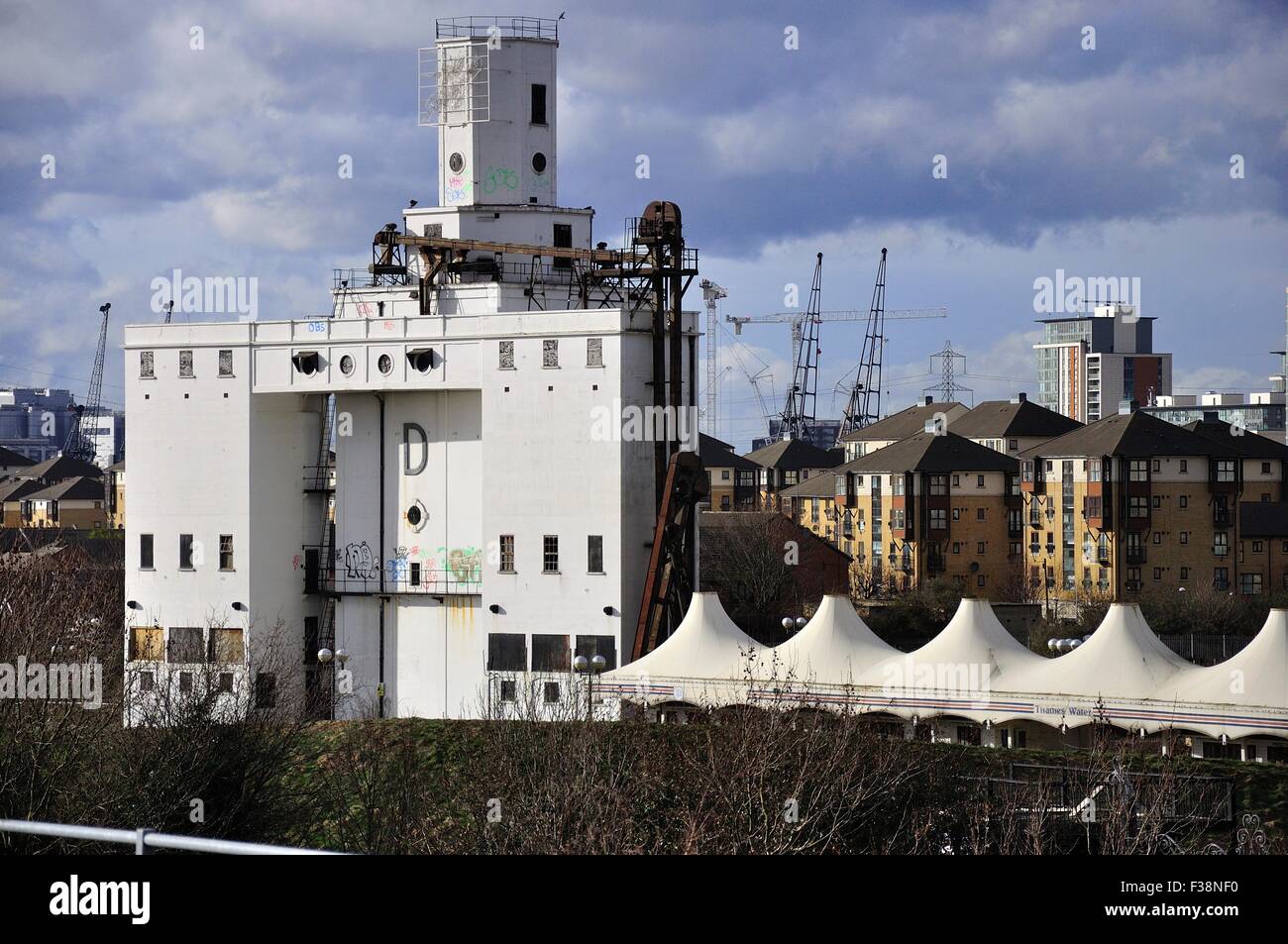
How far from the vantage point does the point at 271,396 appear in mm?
54406

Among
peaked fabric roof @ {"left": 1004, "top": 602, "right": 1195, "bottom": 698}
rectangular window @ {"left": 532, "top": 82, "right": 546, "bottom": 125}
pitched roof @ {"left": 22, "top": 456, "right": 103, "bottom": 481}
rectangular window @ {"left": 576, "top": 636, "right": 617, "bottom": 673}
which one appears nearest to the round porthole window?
rectangular window @ {"left": 576, "top": 636, "right": 617, "bottom": 673}

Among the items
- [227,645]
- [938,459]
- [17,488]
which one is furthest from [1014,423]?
[17,488]

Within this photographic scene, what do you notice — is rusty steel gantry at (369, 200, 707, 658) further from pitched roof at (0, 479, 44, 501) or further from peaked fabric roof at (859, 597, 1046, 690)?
pitched roof at (0, 479, 44, 501)

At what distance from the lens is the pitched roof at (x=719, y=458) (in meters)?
135

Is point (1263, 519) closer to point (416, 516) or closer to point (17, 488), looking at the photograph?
point (416, 516)

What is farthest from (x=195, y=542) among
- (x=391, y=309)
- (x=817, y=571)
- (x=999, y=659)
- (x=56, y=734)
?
(x=817, y=571)

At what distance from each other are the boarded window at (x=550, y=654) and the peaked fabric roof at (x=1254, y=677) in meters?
18.2

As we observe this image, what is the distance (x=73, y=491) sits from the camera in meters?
153

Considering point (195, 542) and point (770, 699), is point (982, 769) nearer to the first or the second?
point (770, 699)

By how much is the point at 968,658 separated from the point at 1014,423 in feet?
273

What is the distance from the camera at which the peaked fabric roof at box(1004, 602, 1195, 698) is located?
125 feet

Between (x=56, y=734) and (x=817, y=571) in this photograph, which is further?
(x=817, y=571)

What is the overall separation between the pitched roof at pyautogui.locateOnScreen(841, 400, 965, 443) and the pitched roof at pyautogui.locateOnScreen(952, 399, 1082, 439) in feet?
10.5

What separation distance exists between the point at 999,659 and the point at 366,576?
2165cm
